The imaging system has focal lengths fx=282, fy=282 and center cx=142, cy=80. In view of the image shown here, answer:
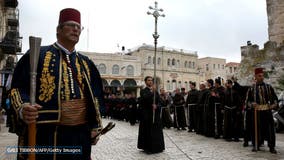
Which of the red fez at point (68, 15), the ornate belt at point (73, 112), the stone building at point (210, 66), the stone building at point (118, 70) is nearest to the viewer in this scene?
the ornate belt at point (73, 112)

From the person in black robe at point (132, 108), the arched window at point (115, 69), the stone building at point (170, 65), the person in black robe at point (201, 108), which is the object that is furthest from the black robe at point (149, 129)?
the stone building at point (170, 65)

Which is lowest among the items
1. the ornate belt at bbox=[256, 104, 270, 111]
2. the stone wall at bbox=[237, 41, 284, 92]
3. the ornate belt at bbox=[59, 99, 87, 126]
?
the ornate belt at bbox=[256, 104, 270, 111]

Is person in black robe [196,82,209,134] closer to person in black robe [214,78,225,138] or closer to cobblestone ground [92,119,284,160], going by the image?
person in black robe [214,78,225,138]

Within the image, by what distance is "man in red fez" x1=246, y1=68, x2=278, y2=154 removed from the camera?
7.62 metres

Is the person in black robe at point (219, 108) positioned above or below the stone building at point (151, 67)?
below

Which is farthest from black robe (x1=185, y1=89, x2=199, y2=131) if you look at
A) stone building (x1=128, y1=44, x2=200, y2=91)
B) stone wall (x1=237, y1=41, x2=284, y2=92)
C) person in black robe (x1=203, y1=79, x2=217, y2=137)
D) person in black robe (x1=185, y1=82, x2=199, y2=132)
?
stone building (x1=128, y1=44, x2=200, y2=91)

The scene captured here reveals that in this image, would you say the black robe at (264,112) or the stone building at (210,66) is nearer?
the black robe at (264,112)

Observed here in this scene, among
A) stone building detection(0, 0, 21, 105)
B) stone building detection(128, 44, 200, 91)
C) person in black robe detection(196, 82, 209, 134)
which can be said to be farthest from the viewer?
stone building detection(128, 44, 200, 91)

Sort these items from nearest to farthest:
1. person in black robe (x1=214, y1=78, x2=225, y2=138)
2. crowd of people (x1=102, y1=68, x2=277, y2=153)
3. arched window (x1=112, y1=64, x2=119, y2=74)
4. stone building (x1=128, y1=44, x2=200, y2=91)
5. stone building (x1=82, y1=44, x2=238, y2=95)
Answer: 1. crowd of people (x1=102, y1=68, x2=277, y2=153)
2. person in black robe (x1=214, y1=78, x2=225, y2=138)
3. stone building (x1=82, y1=44, x2=238, y2=95)
4. arched window (x1=112, y1=64, x2=119, y2=74)
5. stone building (x1=128, y1=44, x2=200, y2=91)

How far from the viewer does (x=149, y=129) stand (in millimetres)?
7820

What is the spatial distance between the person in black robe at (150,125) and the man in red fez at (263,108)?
8.66 ft

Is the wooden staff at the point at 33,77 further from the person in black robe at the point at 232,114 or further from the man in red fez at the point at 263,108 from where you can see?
the person in black robe at the point at 232,114

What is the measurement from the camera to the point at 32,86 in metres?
2.46

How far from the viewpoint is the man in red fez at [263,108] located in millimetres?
7617
